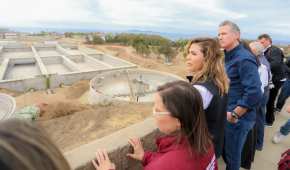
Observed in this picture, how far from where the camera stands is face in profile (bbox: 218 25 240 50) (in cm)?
241

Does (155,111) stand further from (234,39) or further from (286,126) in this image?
(286,126)

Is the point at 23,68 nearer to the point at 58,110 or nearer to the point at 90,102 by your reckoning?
the point at 90,102

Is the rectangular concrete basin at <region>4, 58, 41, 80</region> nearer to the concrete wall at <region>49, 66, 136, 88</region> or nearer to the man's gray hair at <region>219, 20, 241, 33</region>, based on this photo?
the concrete wall at <region>49, 66, 136, 88</region>

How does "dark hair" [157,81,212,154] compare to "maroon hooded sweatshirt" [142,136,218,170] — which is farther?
"dark hair" [157,81,212,154]

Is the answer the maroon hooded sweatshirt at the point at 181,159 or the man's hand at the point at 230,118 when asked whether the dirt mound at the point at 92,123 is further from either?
the maroon hooded sweatshirt at the point at 181,159

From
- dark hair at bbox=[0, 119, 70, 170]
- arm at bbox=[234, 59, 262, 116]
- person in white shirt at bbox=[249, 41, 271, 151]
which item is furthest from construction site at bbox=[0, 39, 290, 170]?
arm at bbox=[234, 59, 262, 116]

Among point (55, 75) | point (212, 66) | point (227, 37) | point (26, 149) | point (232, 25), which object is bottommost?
point (55, 75)

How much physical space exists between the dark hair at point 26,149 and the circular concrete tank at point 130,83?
11.0 metres

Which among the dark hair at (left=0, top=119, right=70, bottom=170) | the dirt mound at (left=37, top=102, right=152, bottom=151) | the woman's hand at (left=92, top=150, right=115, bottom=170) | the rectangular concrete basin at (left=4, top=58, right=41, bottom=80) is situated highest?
the dark hair at (left=0, top=119, right=70, bottom=170)

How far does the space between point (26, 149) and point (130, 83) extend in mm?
13169

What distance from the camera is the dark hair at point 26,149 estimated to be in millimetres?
600

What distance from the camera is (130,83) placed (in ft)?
45.2

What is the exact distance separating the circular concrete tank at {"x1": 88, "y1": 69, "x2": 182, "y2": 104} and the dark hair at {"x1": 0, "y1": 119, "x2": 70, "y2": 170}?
36.0 ft

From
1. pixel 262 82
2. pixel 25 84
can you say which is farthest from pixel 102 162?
pixel 25 84
